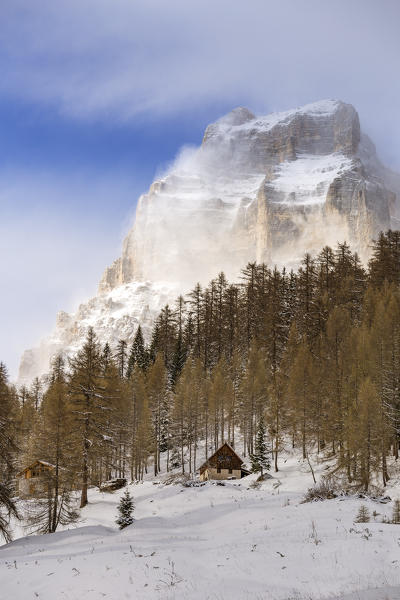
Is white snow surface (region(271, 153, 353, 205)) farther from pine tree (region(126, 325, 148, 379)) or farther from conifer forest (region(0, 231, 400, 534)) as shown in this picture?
pine tree (region(126, 325, 148, 379))

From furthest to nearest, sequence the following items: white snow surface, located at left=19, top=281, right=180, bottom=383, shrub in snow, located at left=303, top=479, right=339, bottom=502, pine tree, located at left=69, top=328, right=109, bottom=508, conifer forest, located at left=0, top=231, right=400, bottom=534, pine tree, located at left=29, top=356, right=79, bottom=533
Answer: white snow surface, located at left=19, top=281, right=180, bottom=383 → pine tree, located at left=69, top=328, right=109, bottom=508 → conifer forest, located at left=0, top=231, right=400, bottom=534 → pine tree, located at left=29, top=356, right=79, bottom=533 → shrub in snow, located at left=303, top=479, right=339, bottom=502

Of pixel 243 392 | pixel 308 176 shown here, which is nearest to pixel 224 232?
pixel 308 176

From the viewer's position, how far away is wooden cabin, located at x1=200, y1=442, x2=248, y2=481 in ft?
127

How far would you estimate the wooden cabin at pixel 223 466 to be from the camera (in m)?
38.8

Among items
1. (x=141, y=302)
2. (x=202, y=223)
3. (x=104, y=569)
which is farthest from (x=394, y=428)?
(x=202, y=223)

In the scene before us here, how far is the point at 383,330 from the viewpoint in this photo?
105 feet

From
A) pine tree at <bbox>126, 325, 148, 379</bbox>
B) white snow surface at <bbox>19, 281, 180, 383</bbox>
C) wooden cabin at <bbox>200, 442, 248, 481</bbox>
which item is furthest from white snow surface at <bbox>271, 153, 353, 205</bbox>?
wooden cabin at <bbox>200, 442, 248, 481</bbox>

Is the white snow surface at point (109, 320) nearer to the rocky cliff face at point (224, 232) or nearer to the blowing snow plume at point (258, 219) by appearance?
the rocky cliff face at point (224, 232)

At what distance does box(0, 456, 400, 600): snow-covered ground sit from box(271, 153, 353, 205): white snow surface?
5714 inches

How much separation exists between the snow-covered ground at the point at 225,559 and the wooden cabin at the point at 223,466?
19808 mm

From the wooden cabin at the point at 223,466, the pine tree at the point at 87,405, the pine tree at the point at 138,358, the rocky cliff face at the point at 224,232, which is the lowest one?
the wooden cabin at the point at 223,466

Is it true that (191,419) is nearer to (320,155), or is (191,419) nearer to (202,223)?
(202,223)

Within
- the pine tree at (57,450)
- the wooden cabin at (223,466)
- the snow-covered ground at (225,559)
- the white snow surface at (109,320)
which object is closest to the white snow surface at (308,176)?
the white snow surface at (109,320)

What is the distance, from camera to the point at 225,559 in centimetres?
1170
